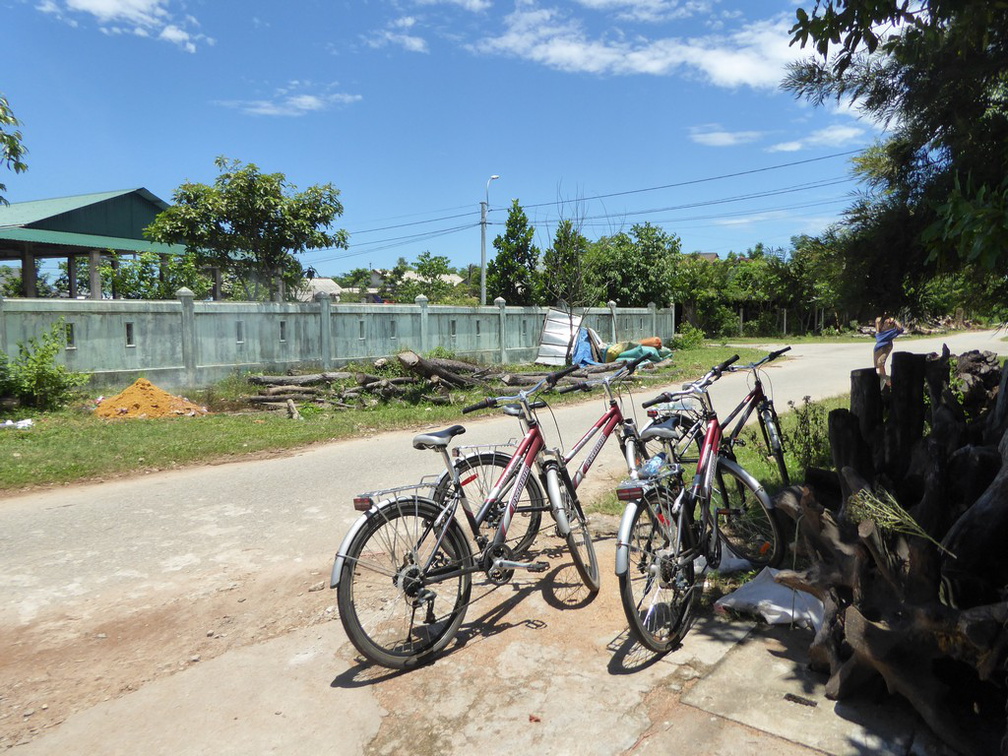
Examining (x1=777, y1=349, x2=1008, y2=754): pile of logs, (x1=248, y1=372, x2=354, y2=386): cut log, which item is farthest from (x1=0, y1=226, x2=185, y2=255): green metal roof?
(x1=777, y1=349, x2=1008, y2=754): pile of logs

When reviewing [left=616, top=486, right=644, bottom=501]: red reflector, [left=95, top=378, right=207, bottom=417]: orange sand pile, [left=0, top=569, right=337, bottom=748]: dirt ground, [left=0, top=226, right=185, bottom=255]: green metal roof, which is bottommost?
[left=0, top=569, right=337, bottom=748]: dirt ground

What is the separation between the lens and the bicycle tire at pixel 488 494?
4.15m

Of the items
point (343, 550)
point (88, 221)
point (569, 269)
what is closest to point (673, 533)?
point (343, 550)

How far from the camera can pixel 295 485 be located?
7504 millimetres

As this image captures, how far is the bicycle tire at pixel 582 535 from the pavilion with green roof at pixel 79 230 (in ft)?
67.1

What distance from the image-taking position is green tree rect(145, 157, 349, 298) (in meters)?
17.8

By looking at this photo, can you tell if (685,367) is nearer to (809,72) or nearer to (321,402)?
(321,402)

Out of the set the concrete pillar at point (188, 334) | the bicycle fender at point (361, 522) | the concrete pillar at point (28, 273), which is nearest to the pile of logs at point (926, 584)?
the bicycle fender at point (361, 522)

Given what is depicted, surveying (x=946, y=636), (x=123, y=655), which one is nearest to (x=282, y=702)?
(x=123, y=655)

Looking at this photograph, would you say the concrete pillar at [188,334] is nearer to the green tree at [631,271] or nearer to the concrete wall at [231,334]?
the concrete wall at [231,334]

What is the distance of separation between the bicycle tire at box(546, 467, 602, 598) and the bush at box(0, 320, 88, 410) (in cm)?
1078

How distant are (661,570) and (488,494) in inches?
45.1

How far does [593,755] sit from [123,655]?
8.38ft

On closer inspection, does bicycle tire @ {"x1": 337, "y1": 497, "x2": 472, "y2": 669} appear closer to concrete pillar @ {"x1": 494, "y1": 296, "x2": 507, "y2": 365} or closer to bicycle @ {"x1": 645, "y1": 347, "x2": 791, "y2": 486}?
bicycle @ {"x1": 645, "y1": 347, "x2": 791, "y2": 486}
